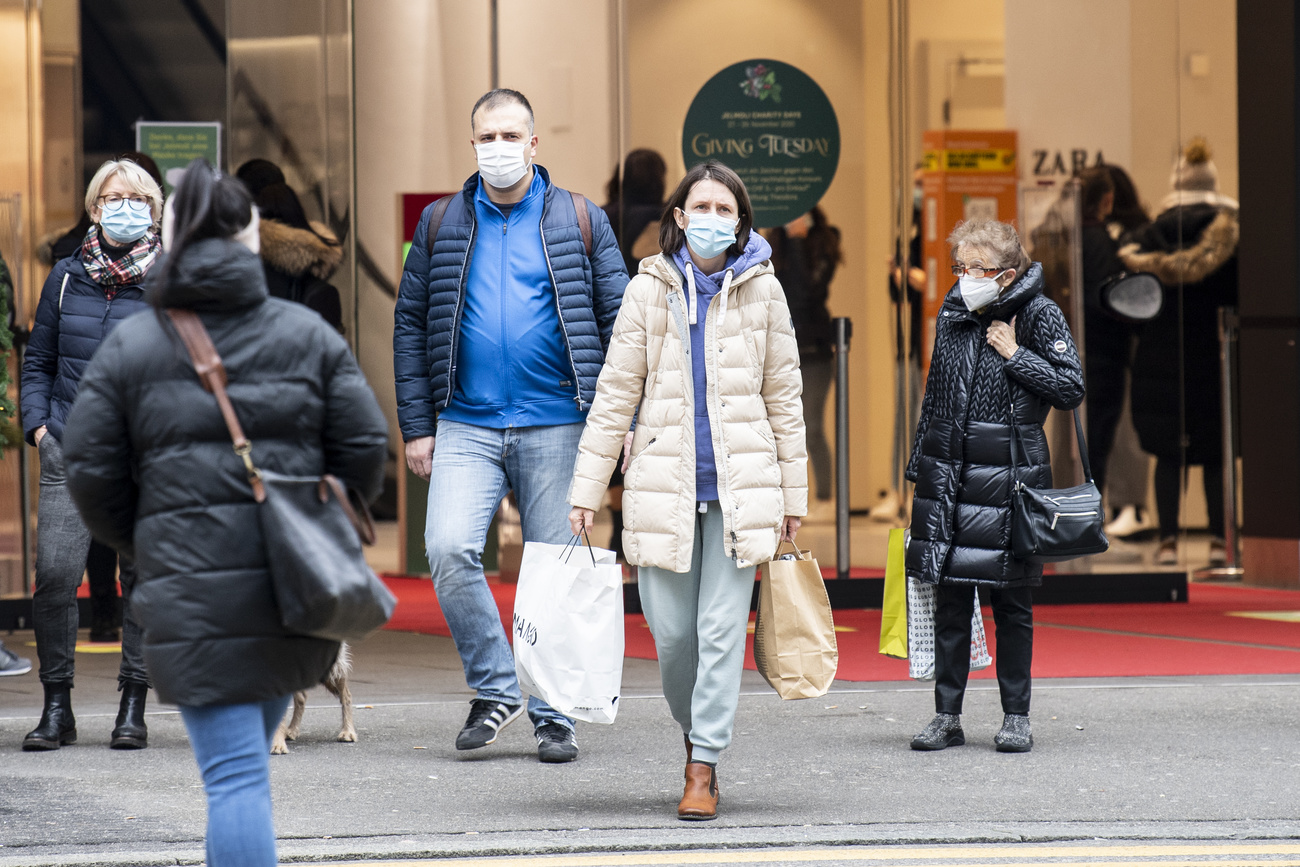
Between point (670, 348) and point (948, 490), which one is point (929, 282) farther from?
point (670, 348)

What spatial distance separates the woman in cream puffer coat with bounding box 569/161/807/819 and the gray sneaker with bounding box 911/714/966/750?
110 cm

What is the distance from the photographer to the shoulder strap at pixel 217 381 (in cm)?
335

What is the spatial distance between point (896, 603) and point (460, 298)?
181cm

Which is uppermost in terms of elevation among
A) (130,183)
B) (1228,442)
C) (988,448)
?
→ (130,183)

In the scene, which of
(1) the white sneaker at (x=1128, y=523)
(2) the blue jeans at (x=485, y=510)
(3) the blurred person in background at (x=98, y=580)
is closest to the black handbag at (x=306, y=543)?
(2) the blue jeans at (x=485, y=510)

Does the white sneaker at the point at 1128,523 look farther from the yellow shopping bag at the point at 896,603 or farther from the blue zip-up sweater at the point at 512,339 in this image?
the blue zip-up sweater at the point at 512,339

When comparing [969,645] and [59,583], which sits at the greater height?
[59,583]

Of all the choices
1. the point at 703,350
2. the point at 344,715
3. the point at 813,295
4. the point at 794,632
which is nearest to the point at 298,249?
the point at 813,295

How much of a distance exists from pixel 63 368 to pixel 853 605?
4875 millimetres

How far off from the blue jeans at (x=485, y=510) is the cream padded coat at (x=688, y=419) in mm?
730

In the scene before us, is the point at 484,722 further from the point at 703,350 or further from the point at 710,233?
the point at 710,233

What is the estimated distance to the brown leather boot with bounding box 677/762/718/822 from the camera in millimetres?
4801

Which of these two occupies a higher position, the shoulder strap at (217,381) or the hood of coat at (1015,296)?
the hood of coat at (1015,296)

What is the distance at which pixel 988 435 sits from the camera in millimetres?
5797
